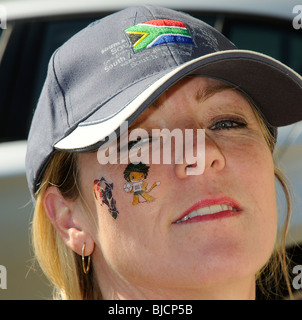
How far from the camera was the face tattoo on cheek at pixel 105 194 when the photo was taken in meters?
2.14

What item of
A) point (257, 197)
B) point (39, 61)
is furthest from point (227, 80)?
point (39, 61)

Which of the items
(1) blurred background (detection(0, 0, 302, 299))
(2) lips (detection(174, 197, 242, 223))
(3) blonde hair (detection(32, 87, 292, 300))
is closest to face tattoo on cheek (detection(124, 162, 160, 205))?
(2) lips (detection(174, 197, 242, 223))

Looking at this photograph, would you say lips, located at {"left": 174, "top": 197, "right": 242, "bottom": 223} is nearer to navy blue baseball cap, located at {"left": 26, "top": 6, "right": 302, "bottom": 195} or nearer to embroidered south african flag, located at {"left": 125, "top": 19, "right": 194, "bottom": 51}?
navy blue baseball cap, located at {"left": 26, "top": 6, "right": 302, "bottom": 195}

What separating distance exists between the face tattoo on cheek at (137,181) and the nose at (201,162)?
0.32 feet

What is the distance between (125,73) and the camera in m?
2.11

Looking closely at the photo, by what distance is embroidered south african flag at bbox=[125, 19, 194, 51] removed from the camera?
215 centimetres

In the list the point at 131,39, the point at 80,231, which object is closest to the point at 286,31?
the point at 131,39

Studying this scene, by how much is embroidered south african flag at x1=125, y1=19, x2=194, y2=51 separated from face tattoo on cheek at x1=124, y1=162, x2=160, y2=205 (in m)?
0.38

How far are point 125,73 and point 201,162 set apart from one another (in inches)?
14.7

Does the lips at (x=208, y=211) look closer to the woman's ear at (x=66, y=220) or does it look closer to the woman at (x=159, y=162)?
the woman at (x=159, y=162)

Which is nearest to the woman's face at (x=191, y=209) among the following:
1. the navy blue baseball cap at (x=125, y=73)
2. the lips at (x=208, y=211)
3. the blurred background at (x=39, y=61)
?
the lips at (x=208, y=211)

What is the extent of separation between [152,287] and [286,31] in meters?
1.85

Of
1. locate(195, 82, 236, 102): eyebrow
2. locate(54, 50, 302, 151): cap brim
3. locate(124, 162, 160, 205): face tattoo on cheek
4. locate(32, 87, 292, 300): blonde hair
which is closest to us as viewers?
locate(54, 50, 302, 151): cap brim

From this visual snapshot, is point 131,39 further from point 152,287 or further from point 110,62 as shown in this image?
point 152,287
